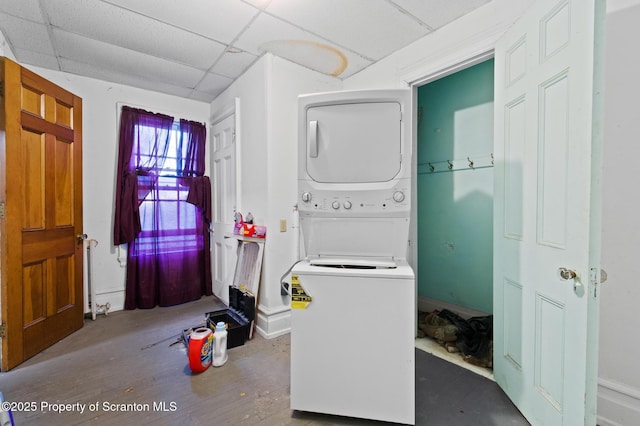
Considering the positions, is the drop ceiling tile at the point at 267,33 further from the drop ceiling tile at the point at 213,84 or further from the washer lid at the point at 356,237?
the washer lid at the point at 356,237

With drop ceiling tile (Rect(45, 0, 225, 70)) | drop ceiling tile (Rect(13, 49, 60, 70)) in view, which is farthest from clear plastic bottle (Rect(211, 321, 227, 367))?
drop ceiling tile (Rect(13, 49, 60, 70))

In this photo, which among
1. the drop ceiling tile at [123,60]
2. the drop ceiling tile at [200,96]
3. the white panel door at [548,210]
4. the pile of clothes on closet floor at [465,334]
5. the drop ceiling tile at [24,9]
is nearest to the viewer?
the white panel door at [548,210]

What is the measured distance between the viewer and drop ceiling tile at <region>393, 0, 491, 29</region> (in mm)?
1737

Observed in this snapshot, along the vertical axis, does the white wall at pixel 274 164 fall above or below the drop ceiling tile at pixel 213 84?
below

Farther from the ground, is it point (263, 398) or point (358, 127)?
point (358, 127)

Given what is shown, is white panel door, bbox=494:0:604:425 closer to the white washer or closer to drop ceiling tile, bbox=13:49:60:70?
the white washer

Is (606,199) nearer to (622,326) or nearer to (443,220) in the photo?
(622,326)

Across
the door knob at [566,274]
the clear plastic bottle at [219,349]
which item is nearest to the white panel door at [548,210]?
the door knob at [566,274]

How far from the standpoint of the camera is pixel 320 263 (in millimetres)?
1479

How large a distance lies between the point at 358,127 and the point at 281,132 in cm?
118

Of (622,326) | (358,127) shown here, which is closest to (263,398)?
(358,127)

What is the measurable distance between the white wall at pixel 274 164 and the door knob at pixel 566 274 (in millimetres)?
1882

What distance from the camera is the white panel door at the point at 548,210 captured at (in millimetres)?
1051

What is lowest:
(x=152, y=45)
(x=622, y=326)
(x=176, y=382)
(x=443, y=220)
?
(x=176, y=382)
